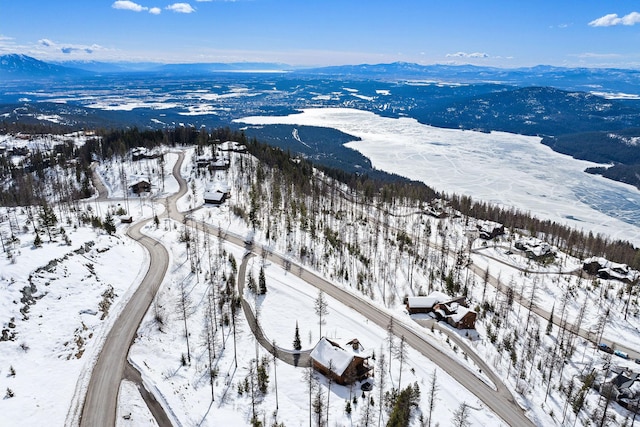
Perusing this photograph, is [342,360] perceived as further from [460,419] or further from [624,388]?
[624,388]

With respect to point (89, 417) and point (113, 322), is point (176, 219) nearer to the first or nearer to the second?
point (113, 322)

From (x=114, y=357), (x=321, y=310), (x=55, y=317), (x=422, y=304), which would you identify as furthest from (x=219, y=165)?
(x=114, y=357)

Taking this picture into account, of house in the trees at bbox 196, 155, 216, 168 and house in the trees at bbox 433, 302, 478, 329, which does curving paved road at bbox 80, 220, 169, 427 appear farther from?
house in the trees at bbox 196, 155, 216, 168

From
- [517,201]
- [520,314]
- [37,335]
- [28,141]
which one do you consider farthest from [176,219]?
[517,201]

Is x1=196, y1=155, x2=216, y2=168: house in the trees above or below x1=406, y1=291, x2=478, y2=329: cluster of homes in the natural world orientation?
above

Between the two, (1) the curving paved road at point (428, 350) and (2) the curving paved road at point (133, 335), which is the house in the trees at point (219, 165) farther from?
(1) the curving paved road at point (428, 350)

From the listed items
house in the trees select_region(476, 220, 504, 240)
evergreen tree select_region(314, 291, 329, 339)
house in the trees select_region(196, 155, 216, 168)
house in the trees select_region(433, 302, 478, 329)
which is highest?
house in the trees select_region(196, 155, 216, 168)

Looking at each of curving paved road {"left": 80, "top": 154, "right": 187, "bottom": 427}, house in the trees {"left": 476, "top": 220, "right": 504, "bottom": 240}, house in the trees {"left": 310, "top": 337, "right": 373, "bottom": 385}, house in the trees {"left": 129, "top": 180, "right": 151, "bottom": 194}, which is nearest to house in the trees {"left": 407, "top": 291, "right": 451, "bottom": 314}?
house in the trees {"left": 310, "top": 337, "right": 373, "bottom": 385}
